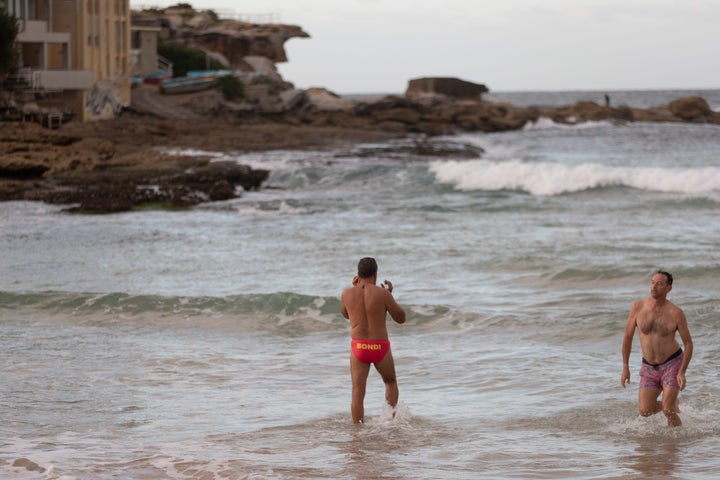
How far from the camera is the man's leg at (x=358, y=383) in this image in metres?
9.97

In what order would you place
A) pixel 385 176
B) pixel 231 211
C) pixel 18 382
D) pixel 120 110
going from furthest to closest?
1. pixel 120 110
2. pixel 385 176
3. pixel 231 211
4. pixel 18 382

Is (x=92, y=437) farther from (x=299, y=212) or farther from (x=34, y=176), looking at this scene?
(x=34, y=176)

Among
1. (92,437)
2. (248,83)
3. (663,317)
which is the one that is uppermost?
(248,83)

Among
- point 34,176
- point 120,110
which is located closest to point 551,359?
point 34,176

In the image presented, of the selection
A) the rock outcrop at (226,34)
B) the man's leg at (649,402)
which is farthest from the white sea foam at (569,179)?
the rock outcrop at (226,34)

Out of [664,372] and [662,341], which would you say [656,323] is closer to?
[662,341]

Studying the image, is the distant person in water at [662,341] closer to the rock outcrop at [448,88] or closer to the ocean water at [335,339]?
the ocean water at [335,339]

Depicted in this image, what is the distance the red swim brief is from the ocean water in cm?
72

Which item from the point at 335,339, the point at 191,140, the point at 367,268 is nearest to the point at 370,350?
the point at 367,268

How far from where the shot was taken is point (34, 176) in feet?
108

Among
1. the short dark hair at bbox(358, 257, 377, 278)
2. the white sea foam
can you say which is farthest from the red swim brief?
the white sea foam

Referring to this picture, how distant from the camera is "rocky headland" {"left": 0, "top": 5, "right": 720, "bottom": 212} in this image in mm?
32188

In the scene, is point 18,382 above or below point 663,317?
below

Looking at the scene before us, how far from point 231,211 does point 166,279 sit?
10.2 meters
